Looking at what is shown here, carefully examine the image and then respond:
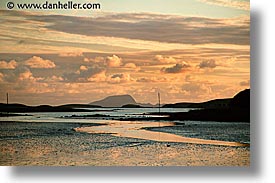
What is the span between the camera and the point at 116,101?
350 cm

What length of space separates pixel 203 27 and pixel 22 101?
1.03 m

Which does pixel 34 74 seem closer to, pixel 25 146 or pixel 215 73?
pixel 25 146

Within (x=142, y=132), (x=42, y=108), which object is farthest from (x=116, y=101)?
(x=42, y=108)

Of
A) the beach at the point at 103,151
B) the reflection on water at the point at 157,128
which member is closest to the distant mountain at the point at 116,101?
the reflection on water at the point at 157,128

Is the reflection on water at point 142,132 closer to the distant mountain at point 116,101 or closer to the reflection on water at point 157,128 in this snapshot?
the reflection on water at point 157,128

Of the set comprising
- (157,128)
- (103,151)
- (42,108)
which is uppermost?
(42,108)

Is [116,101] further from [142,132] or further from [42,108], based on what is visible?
[42,108]

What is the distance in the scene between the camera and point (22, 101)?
350 centimetres

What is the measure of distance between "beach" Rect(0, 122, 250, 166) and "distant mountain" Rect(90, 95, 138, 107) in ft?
0.54

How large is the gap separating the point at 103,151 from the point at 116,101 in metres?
0.27

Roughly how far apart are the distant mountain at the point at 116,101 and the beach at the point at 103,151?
164mm

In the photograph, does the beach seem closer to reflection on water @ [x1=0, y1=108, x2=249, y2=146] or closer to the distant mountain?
reflection on water @ [x1=0, y1=108, x2=249, y2=146]

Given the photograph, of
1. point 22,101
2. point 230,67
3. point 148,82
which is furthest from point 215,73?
point 22,101

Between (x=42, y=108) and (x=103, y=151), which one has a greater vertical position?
(x=42, y=108)
